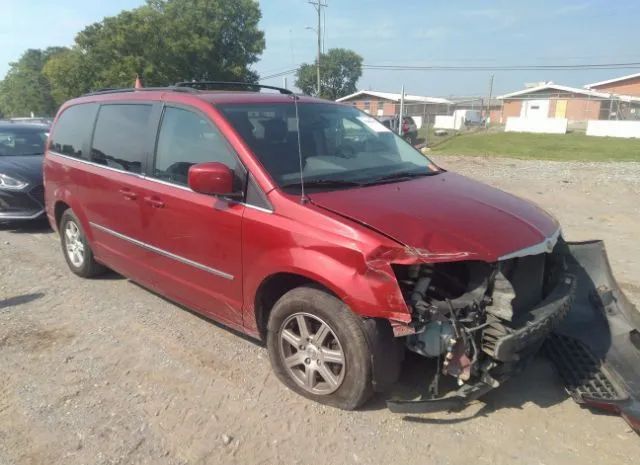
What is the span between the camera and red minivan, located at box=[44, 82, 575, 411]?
2.86 m

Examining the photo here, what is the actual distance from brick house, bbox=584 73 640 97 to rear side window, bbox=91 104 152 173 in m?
61.0

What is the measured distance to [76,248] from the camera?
5.62 metres

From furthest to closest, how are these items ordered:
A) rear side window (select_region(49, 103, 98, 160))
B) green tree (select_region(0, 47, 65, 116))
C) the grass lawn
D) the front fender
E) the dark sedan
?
1. green tree (select_region(0, 47, 65, 116))
2. the grass lawn
3. the dark sedan
4. rear side window (select_region(49, 103, 98, 160))
5. the front fender

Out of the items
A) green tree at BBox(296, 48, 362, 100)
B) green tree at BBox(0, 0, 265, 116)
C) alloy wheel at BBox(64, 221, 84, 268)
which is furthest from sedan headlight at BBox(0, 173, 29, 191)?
green tree at BBox(296, 48, 362, 100)

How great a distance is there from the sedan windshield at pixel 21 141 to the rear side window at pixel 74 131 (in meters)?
3.54

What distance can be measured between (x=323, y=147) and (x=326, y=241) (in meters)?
1.14

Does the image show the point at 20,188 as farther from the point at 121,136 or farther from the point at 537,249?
the point at 537,249

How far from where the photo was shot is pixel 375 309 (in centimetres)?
280

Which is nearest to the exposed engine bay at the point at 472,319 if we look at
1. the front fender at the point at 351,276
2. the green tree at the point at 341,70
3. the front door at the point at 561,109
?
the front fender at the point at 351,276

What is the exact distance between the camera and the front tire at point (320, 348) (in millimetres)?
2967

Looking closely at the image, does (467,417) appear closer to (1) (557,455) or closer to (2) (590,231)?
(1) (557,455)

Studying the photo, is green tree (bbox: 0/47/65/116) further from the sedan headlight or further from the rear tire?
the rear tire

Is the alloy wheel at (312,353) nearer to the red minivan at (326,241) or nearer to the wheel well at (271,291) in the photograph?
the red minivan at (326,241)

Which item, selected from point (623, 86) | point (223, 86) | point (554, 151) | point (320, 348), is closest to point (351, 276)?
point (320, 348)
